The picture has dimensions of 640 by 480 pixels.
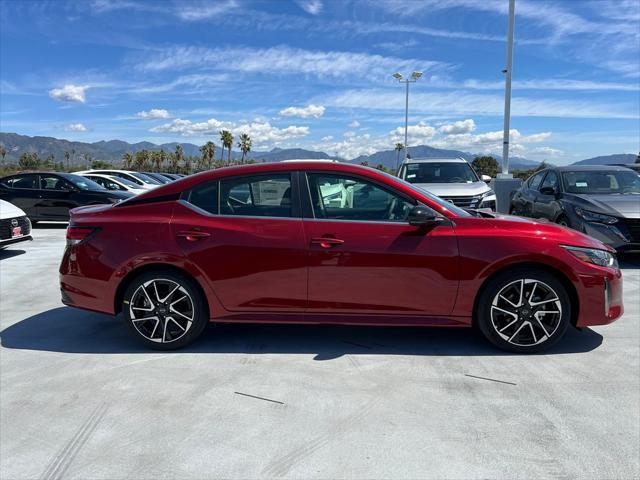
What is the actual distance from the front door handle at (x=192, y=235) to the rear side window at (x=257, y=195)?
0.25 m

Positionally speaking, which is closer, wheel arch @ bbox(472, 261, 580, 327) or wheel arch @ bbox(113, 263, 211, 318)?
wheel arch @ bbox(472, 261, 580, 327)

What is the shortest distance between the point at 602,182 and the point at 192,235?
7375 mm

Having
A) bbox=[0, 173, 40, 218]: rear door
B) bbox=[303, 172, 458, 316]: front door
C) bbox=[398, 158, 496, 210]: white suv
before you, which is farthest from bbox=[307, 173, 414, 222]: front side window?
bbox=[0, 173, 40, 218]: rear door

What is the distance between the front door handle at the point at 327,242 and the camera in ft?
12.7

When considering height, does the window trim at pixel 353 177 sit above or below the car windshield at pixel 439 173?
below

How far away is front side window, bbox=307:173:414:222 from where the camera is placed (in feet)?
13.0

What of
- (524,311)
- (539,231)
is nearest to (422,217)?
(539,231)

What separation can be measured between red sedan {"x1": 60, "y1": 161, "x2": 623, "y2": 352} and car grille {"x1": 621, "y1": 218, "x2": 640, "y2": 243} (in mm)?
3572

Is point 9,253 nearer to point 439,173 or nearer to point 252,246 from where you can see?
point 252,246

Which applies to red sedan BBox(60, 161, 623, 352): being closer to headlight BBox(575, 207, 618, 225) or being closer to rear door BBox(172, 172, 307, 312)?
rear door BBox(172, 172, 307, 312)

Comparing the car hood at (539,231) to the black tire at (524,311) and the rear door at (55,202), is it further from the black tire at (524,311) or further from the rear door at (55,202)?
the rear door at (55,202)

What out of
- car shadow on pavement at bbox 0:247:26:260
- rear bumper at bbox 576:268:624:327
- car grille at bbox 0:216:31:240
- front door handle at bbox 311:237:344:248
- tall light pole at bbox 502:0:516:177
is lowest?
car shadow on pavement at bbox 0:247:26:260

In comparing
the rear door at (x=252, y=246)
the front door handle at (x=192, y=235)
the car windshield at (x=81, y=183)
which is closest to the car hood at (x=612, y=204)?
the rear door at (x=252, y=246)

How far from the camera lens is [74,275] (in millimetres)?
4168
